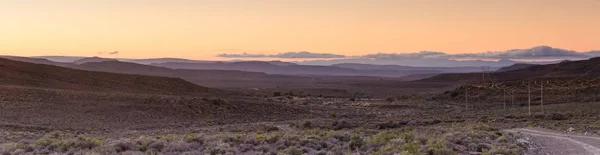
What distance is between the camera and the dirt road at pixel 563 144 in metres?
13.3

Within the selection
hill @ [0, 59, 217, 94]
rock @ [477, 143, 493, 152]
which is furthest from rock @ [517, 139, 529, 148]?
hill @ [0, 59, 217, 94]

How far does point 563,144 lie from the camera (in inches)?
578

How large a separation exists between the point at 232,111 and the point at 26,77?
1055 inches

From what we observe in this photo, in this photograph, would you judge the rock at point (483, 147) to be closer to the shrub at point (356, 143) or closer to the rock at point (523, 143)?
the rock at point (523, 143)

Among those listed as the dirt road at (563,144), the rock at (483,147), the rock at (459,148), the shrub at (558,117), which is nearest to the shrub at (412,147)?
the rock at (459,148)

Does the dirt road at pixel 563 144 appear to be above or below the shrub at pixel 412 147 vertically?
below

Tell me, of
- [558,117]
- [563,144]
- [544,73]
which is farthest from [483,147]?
[544,73]

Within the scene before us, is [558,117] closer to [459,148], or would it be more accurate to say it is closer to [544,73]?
[459,148]

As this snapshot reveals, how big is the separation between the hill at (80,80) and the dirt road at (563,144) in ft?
144

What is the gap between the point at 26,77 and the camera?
172 feet

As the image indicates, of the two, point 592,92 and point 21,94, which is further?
point 592,92

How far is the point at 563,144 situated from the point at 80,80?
5360 cm

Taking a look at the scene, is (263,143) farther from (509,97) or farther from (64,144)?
(509,97)

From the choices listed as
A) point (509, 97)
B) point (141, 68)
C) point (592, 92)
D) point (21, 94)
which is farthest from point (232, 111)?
point (141, 68)
